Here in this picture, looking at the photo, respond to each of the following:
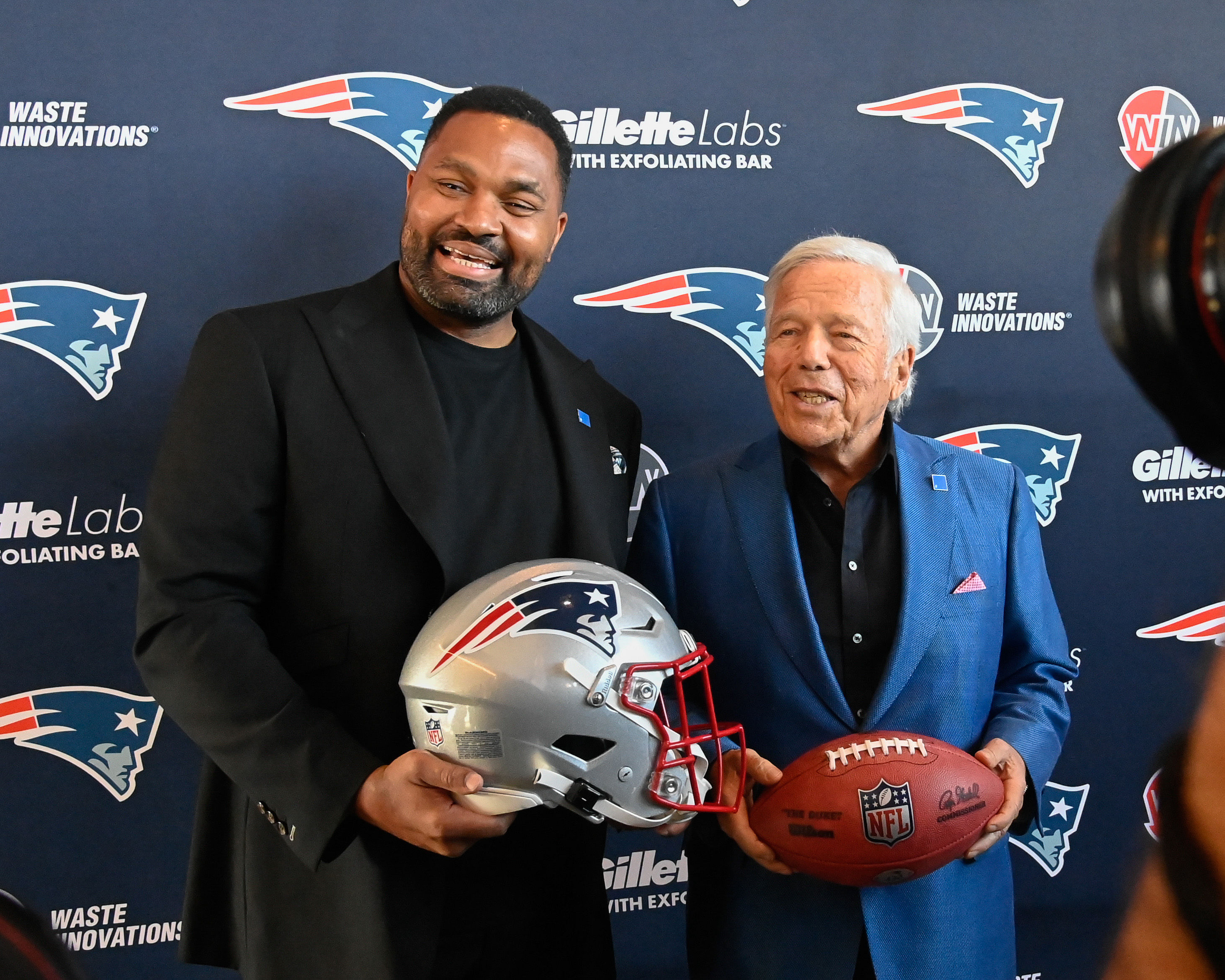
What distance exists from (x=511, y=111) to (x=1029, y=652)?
1330 millimetres

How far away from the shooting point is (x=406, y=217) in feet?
5.85

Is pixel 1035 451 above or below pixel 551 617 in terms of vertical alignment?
above

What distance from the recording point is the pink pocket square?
178 centimetres

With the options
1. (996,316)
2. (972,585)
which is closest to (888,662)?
(972,585)

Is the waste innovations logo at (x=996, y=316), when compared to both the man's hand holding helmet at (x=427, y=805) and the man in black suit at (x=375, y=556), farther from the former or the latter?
the man's hand holding helmet at (x=427, y=805)

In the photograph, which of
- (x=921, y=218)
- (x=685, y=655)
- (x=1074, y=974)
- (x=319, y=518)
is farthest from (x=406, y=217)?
(x=1074, y=974)

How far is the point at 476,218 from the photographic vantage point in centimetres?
172

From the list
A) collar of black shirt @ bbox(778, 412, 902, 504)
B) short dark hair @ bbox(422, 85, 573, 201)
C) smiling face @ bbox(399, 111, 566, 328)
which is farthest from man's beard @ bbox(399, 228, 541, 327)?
collar of black shirt @ bbox(778, 412, 902, 504)

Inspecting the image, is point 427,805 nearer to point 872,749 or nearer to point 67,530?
point 872,749

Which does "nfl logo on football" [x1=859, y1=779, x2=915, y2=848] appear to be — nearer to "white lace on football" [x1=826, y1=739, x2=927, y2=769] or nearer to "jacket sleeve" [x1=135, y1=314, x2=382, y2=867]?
"white lace on football" [x1=826, y1=739, x2=927, y2=769]

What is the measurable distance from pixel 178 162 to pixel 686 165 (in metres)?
1.09

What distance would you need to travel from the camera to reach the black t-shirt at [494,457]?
169 centimetres

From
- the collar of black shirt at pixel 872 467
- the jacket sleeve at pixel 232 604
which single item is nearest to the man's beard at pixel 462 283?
the jacket sleeve at pixel 232 604

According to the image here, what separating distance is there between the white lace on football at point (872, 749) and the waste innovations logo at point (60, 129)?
176 cm
